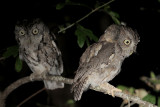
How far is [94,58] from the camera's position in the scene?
2250 millimetres

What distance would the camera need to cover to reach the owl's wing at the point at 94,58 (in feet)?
7.33

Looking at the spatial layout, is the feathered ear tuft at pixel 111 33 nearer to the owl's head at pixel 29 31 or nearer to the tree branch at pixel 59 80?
the tree branch at pixel 59 80

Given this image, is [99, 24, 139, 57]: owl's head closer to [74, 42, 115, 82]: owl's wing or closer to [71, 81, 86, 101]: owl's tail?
[74, 42, 115, 82]: owl's wing

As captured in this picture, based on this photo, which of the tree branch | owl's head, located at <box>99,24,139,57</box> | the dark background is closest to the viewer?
the tree branch

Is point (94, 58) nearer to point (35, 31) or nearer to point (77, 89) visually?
point (77, 89)

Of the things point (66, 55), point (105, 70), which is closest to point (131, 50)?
point (105, 70)

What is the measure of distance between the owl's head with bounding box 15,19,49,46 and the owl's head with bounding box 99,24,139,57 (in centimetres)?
106

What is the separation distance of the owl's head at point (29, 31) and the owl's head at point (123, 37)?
3.49ft

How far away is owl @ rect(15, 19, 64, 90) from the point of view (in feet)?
9.90

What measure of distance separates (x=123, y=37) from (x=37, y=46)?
1300 mm

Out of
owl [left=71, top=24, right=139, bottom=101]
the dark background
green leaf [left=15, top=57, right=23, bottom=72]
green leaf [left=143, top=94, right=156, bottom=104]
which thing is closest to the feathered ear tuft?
owl [left=71, top=24, right=139, bottom=101]

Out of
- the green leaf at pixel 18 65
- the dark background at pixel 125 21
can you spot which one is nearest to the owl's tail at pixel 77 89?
the green leaf at pixel 18 65

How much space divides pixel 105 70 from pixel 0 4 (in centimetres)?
240

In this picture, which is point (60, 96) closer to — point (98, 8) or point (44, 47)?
point (44, 47)
